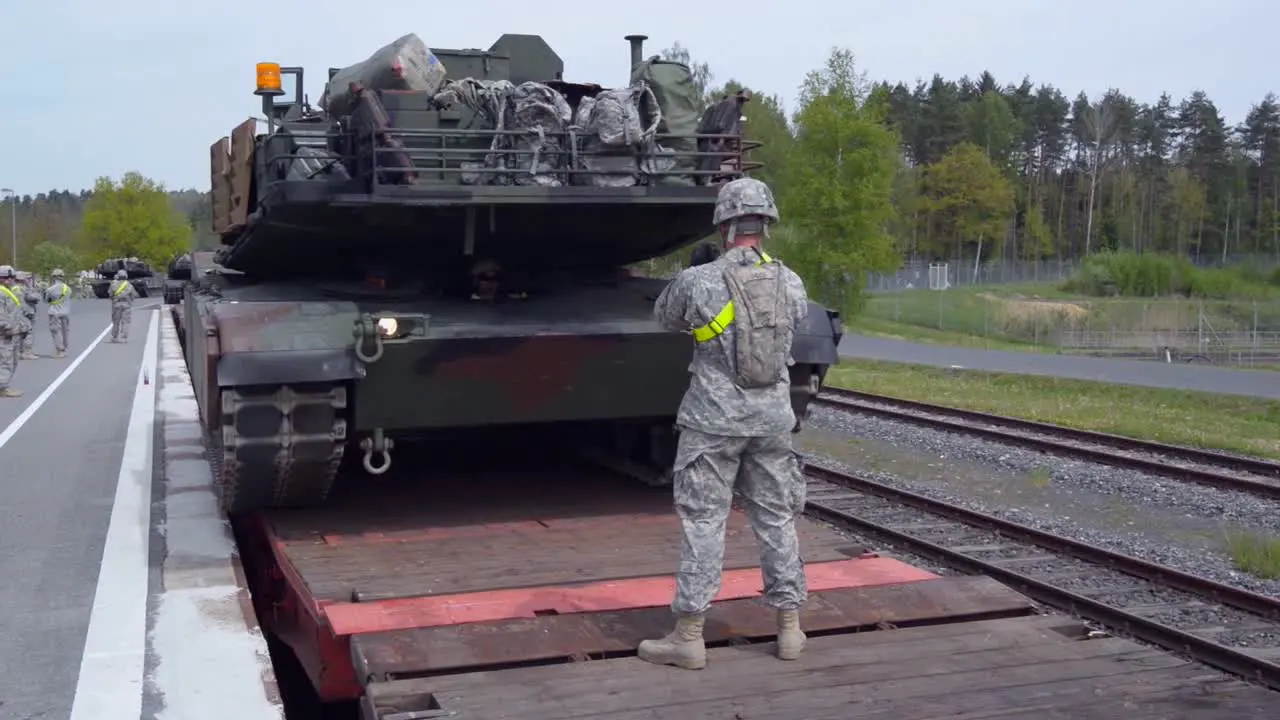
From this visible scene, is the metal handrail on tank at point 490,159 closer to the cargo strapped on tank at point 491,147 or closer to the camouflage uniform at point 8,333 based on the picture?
the cargo strapped on tank at point 491,147

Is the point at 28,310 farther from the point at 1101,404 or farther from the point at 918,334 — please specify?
the point at 918,334

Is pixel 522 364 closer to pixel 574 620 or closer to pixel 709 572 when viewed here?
pixel 574 620

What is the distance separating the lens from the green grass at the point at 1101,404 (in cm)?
1550

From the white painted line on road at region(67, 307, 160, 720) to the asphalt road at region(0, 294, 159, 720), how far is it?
0.07m

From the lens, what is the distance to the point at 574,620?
5.49 metres

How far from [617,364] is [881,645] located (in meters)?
2.31

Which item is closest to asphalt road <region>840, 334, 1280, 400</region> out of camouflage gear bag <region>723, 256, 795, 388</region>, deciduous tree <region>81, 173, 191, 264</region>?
camouflage gear bag <region>723, 256, 795, 388</region>

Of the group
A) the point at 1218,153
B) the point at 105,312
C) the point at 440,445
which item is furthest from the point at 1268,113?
the point at 440,445

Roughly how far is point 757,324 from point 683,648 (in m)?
1.20

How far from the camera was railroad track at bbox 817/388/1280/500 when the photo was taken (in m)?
→ 11.8

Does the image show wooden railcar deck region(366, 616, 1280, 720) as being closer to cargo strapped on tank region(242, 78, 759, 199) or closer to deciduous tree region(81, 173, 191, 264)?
cargo strapped on tank region(242, 78, 759, 199)

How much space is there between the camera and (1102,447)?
1423 centimetres

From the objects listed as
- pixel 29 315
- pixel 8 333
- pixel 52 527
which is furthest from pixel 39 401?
pixel 52 527

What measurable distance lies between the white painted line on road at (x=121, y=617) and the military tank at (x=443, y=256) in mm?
716
